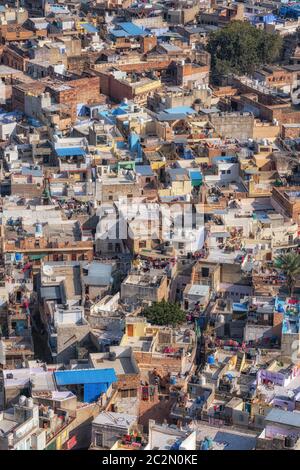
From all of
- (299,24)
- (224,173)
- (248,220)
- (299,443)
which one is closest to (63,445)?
(299,443)

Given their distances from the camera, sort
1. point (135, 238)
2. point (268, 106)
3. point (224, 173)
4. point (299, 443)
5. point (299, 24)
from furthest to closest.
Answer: point (299, 24)
point (268, 106)
point (224, 173)
point (135, 238)
point (299, 443)

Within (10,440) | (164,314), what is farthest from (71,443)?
(164,314)

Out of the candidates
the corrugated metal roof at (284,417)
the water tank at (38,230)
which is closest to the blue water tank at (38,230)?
the water tank at (38,230)

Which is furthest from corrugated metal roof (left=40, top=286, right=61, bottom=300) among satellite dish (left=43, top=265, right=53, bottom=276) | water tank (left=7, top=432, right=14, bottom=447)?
→ water tank (left=7, top=432, right=14, bottom=447)

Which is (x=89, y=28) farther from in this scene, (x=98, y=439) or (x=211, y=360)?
(x=98, y=439)

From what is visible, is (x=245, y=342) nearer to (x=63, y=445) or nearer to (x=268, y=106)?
(x=63, y=445)

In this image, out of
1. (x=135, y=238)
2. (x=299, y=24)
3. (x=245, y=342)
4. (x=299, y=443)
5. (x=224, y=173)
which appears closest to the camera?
(x=299, y=443)
